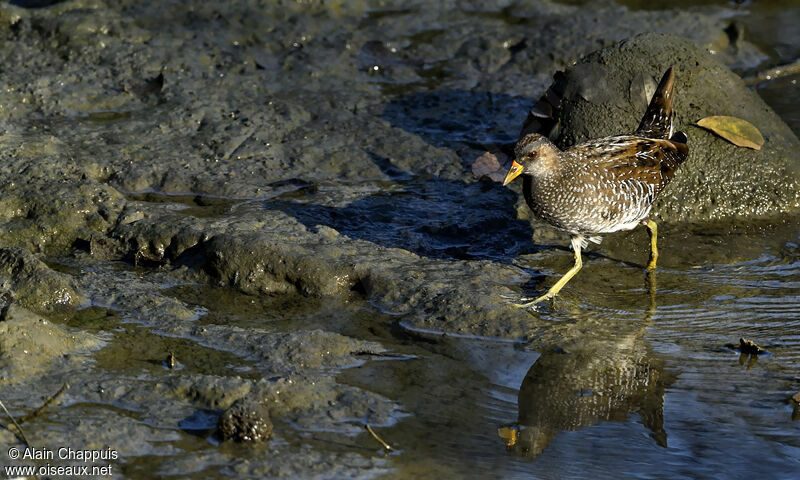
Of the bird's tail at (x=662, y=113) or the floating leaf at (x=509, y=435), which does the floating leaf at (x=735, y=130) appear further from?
the floating leaf at (x=509, y=435)

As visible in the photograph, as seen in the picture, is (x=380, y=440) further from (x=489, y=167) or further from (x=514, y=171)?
(x=489, y=167)

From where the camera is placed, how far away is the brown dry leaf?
717 centimetres

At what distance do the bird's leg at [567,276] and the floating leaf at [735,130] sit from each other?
152cm

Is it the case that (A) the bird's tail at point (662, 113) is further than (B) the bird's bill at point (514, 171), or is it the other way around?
(A) the bird's tail at point (662, 113)

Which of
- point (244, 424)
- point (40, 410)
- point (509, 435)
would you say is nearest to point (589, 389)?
point (509, 435)

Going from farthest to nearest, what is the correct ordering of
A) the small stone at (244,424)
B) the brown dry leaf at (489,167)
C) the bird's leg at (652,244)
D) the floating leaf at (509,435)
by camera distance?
the brown dry leaf at (489,167) → the bird's leg at (652,244) → the floating leaf at (509,435) → the small stone at (244,424)

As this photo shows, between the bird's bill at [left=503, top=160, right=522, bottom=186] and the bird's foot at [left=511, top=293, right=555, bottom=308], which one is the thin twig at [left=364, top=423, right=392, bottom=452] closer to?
the bird's foot at [left=511, top=293, right=555, bottom=308]

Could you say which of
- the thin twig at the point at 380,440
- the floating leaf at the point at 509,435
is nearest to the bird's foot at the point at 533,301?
the floating leaf at the point at 509,435

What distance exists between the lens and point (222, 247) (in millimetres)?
5746

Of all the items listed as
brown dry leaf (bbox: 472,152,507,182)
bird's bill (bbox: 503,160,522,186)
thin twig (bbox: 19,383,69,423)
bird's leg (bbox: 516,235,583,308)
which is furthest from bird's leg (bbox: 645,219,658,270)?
thin twig (bbox: 19,383,69,423)

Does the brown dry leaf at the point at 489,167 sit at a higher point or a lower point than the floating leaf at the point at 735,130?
lower

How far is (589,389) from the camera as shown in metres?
4.73

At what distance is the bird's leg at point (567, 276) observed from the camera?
5478 millimetres

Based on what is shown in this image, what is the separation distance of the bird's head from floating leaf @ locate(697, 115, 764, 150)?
153 cm
